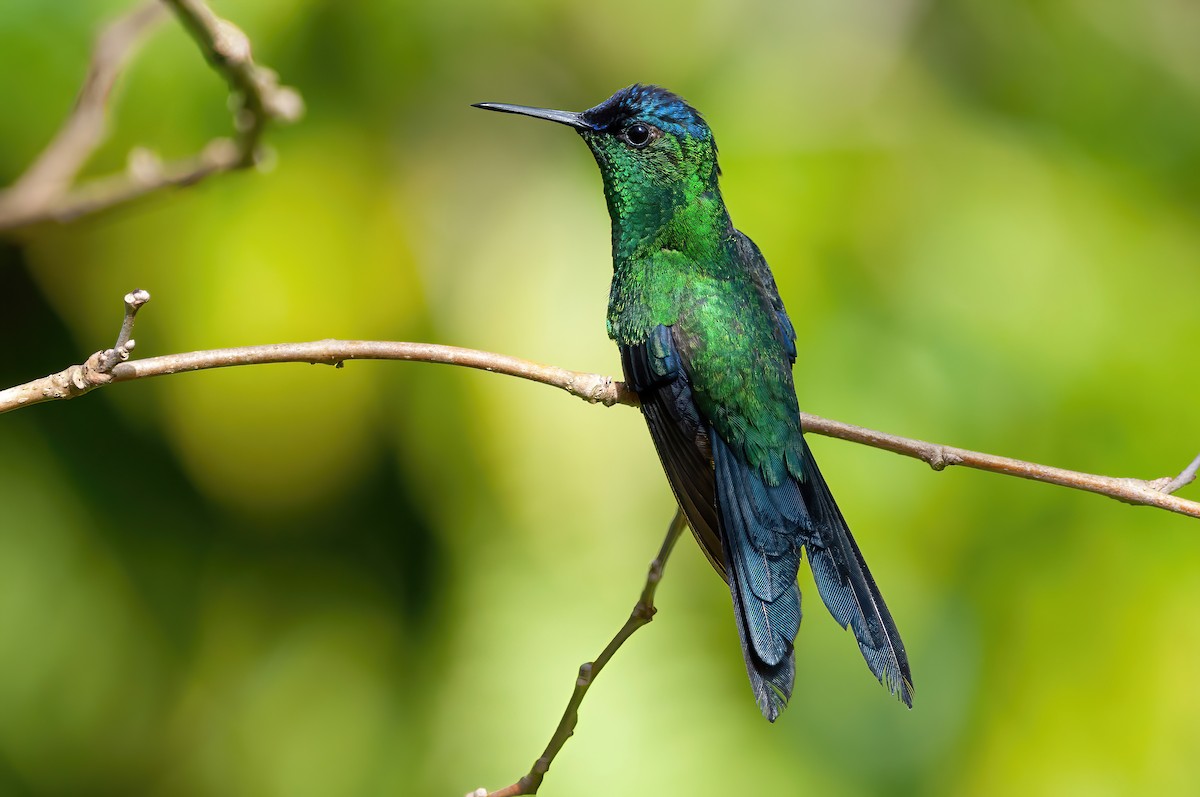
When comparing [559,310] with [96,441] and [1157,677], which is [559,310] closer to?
[96,441]

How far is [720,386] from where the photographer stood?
214 centimetres

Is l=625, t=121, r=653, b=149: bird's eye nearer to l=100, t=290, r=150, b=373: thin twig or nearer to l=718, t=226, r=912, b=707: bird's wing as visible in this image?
l=718, t=226, r=912, b=707: bird's wing

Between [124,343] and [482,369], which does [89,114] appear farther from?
[482,369]

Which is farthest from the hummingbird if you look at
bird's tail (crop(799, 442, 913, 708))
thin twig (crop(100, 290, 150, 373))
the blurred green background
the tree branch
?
thin twig (crop(100, 290, 150, 373))

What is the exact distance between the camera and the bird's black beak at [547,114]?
2.25 meters

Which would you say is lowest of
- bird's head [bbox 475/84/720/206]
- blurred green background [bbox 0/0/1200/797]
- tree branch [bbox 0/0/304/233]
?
blurred green background [bbox 0/0/1200/797]

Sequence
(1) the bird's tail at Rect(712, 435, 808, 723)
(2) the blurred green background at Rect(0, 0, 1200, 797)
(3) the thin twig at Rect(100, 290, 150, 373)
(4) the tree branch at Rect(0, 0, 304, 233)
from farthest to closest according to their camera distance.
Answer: (2) the blurred green background at Rect(0, 0, 1200, 797) → (1) the bird's tail at Rect(712, 435, 808, 723) → (4) the tree branch at Rect(0, 0, 304, 233) → (3) the thin twig at Rect(100, 290, 150, 373)

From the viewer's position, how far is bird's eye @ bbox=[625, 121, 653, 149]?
93.0 inches

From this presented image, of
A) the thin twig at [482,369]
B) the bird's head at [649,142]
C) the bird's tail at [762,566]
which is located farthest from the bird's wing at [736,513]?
the bird's head at [649,142]

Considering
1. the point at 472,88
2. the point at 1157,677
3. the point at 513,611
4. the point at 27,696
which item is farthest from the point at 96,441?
the point at 1157,677

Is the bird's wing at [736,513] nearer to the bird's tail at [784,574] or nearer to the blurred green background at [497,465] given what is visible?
the bird's tail at [784,574]

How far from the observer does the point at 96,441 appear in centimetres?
316

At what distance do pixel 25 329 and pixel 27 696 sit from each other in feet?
3.24

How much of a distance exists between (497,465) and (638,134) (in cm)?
104
